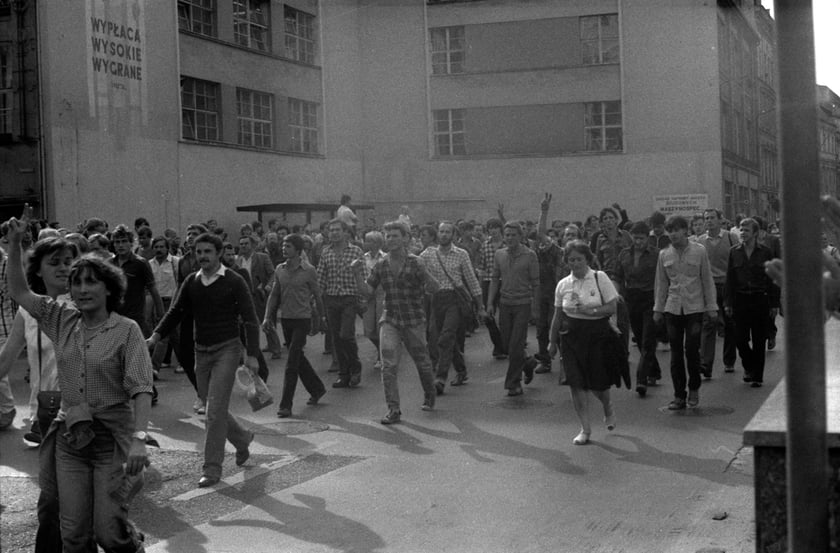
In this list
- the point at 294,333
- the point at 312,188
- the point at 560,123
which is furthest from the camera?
the point at 560,123

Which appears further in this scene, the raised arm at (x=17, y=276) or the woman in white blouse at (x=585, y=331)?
the woman in white blouse at (x=585, y=331)

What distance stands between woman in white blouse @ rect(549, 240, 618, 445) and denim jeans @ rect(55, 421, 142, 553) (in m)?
4.93

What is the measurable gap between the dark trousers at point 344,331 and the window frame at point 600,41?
93.3 ft

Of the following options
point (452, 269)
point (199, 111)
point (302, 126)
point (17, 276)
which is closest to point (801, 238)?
point (17, 276)

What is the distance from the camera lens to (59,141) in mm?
26203

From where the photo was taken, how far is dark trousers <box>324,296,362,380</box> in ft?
42.6

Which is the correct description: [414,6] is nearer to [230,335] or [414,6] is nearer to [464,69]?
[464,69]

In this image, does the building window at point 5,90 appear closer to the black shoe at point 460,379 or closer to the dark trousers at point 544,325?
the dark trousers at point 544,325

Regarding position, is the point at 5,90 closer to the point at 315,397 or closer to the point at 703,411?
the point at 315,397

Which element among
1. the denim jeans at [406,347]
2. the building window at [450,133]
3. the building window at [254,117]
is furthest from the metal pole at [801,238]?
the building window at [450,133]

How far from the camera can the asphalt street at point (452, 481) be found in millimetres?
6289

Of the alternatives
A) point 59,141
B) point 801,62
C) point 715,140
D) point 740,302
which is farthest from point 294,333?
point 715,140

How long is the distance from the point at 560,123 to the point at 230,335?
108 feet

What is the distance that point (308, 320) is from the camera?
12.1 m
